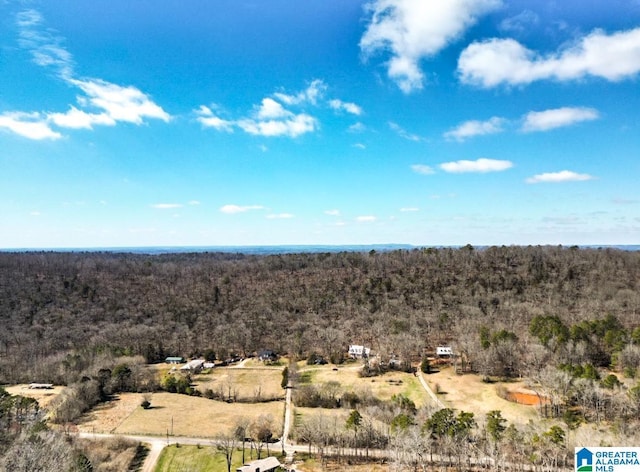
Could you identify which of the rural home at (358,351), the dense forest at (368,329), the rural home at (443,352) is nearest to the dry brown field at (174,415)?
the dense forest at (368,329)

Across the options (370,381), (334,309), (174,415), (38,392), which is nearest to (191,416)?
(174,415)

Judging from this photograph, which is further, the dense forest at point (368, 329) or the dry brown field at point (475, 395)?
the dry brown field at point (475, 395)

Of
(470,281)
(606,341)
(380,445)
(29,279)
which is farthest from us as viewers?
(29,279)

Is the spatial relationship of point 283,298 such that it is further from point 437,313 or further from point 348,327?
point 437,313

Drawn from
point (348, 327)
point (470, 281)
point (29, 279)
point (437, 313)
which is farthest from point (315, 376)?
point (29, 279)

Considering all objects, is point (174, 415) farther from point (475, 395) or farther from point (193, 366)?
point (475, 395)

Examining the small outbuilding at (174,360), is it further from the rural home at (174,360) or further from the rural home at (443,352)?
the rural home at (443,352)
